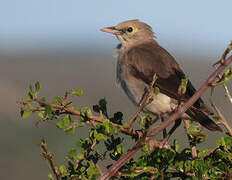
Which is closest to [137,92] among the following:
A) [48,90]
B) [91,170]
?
[91,170]

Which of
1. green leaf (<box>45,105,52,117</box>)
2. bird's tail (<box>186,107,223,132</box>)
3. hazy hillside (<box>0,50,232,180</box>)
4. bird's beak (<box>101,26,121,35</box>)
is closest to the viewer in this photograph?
green leaf (<box>45,105,52,117</box>)

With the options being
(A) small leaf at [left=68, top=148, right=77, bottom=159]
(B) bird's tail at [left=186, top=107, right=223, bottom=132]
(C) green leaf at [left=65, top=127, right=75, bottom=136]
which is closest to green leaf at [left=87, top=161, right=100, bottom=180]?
(A) small leaf at [left=68, top=148, right=77, bottom=159]

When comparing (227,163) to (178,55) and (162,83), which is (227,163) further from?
(178,55)

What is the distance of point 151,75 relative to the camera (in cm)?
679

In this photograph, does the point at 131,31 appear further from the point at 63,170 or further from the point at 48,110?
the point at 48,110

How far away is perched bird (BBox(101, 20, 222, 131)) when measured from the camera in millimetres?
6288

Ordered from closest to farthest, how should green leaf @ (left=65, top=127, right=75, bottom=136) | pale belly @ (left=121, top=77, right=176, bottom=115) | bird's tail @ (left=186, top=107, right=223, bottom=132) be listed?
1. green leaf @ (left=65, top=127, right=75, bottom=136)
2. bird's tail @ (left=186, top=107, right=223, bottom=132)
3. pale belly @ (left=121, top=77, right=176, bottom=115)

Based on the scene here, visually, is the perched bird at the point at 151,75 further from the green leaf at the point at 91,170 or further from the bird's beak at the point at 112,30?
the green leaf at the point at 91,170

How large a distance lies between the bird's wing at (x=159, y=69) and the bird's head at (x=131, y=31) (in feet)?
2.04

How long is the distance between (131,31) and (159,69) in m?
1.84

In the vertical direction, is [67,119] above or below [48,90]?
above

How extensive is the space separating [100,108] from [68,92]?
568 mm

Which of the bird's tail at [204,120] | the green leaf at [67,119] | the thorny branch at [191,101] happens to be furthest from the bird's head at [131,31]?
the thorny branch at [191,101]

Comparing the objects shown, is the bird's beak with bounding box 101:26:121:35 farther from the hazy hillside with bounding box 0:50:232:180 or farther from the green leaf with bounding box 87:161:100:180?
the green leaf with bounding box 87:161:100:180
